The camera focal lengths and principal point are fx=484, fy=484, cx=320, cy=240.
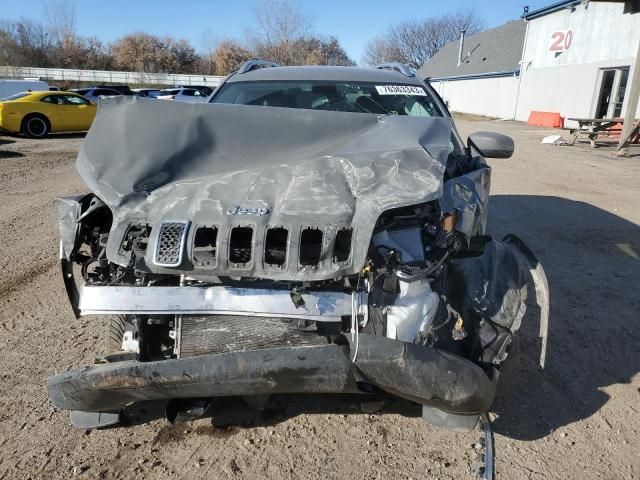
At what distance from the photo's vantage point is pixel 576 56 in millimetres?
21109

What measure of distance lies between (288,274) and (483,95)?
3470 centimetres

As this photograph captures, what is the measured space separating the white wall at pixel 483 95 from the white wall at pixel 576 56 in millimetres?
2439

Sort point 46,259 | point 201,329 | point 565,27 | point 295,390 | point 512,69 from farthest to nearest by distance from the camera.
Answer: point 512,69 < point 565,27 < point 46,259 < point 201,329 < point 295,390

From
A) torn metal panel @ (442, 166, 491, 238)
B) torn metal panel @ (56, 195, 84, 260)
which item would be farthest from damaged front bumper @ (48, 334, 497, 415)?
torn metal panel @ (442, 166, 491, 238)

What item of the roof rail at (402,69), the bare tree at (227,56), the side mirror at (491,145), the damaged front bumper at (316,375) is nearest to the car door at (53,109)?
the roof rail at (402,69)

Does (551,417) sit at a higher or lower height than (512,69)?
lower

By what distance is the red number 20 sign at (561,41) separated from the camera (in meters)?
21.5

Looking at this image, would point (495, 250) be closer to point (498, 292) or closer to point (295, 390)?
point (498, 292)

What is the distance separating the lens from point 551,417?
2.58 m

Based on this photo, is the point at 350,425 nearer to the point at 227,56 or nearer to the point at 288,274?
the point at 288,274

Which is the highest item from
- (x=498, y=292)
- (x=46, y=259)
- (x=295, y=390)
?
(x=498, y=292)

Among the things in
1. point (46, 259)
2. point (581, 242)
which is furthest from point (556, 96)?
point (46, 259)

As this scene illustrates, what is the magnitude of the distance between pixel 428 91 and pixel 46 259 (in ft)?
12.9

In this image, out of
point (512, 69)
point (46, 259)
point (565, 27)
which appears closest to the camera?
point (46, 259)
